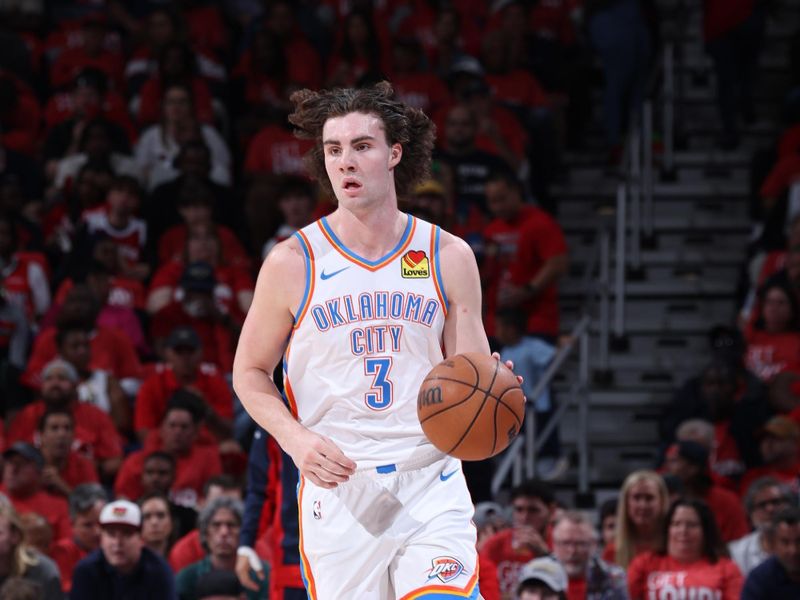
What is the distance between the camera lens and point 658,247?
13.6 meters

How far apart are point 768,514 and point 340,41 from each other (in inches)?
278

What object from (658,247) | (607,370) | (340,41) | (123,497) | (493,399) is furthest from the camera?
(340,41)

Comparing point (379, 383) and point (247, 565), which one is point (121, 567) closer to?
point (247, 565)

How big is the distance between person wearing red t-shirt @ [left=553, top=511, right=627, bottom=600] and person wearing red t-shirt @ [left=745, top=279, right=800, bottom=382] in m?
3.09

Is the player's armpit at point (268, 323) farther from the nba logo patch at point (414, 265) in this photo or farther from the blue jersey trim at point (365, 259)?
the nba logo patch at point (414, 265)

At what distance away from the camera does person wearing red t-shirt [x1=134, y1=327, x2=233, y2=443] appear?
11.4 m

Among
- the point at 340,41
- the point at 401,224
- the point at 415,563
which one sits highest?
the point at 340,41

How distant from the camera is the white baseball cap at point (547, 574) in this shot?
328 inches

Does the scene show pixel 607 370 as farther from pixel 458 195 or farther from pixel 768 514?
pixel 768 514

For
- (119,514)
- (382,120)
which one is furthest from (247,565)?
(382,120)

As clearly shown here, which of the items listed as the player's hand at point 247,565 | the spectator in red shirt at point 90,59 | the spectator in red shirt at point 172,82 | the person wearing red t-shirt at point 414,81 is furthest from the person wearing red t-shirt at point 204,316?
the player's hand at point 247,565

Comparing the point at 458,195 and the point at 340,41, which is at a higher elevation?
the point at 340,41

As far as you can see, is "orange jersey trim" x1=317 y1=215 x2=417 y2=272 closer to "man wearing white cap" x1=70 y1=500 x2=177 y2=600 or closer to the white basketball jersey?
the white basketball jersey

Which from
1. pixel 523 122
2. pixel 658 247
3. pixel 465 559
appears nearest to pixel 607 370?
pixel 658 247
